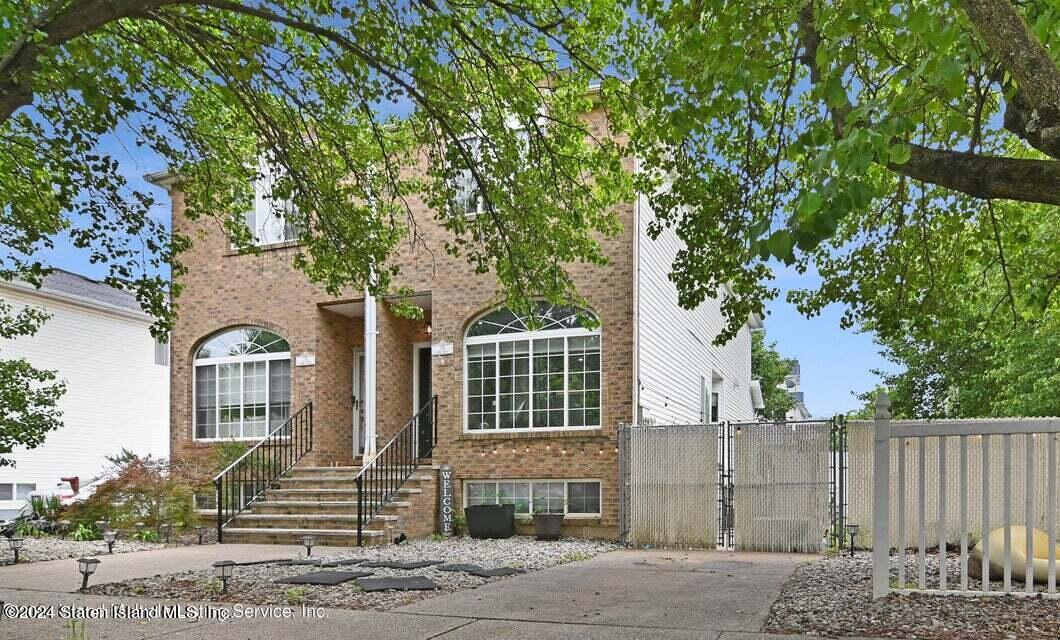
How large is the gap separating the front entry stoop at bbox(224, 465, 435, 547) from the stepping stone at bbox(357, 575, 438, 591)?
3.92 meters

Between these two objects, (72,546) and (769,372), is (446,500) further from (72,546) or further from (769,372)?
(769,372)

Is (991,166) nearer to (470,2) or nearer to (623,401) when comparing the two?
(470,2)

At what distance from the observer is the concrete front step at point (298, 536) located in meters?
12.2

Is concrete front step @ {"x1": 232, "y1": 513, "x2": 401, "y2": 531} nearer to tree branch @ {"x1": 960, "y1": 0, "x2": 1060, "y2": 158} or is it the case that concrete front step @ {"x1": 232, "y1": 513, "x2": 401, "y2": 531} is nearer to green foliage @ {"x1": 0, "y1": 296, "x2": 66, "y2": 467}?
green foliage @ {"x1": 0, "y1": 296, "x2": 66, "y2": 467}

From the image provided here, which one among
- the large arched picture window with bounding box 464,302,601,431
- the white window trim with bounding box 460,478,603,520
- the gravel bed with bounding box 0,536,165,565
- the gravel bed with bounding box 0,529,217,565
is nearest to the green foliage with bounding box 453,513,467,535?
the white window trim with bounding box 460,478,603,520

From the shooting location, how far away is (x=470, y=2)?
28.8 feet

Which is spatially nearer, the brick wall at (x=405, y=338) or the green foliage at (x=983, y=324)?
the green foliage at (x=983, y=324)

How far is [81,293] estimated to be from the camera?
21797 mm

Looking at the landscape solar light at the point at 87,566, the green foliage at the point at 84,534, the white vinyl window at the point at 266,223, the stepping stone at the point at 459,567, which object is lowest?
the green foliage at the point at 84,534

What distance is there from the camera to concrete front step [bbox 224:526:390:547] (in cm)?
1224

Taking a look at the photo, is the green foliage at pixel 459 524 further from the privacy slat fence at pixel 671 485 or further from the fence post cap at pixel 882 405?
the fence post cap at pixel 882 405

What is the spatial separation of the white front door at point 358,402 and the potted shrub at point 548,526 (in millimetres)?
4757

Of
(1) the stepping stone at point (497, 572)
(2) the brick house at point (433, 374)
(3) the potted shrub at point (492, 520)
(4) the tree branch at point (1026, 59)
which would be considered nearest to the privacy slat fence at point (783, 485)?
(2) the brick house at point (433, 374)

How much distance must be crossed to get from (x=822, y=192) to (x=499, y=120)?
6336 millimetres
